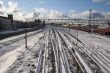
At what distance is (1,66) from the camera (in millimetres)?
14664

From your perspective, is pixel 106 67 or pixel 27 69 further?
pixel 106 67

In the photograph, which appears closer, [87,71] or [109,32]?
[87,71]

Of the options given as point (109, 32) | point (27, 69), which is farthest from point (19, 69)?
point (109, 32)

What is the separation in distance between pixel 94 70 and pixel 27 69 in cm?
457

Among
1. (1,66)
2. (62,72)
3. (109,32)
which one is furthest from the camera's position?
(109,32)

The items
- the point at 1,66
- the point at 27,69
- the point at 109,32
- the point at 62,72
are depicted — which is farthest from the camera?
the point at 109,32

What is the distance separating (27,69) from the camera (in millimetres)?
13656

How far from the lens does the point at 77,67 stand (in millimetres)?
14398

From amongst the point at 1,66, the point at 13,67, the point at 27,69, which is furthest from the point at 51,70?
the point at 1,66

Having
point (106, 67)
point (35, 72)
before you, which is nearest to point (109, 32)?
point (106, 67)

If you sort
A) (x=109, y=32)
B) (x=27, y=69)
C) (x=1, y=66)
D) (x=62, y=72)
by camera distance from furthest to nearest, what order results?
(x=109, y=32), (x=1, y=66), (x=27, y=69), (x=62, y=72)

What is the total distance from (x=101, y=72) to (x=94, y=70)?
59 centimetres

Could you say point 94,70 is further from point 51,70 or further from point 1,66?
point 1,66

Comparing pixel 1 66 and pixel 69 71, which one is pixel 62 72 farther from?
pixel 1 66
